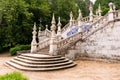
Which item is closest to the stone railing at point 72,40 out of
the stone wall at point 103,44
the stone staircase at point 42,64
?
the stone wall at point 103,44

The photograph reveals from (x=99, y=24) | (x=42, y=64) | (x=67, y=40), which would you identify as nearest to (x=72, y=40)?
(x=67, y=40)

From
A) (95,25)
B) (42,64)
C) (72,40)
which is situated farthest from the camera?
(72,40)

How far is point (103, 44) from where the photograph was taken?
14.3m

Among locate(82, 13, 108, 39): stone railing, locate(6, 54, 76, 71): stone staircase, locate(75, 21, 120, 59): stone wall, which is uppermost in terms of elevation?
locate(82, 13, 108, 39): stone railing

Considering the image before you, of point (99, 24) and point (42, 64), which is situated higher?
point (99, 24)

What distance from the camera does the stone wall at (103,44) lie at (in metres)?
13.5

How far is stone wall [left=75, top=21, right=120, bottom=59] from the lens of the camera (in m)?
13.5

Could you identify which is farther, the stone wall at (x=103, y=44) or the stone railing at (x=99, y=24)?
the stone railing at (x=99, y=24)

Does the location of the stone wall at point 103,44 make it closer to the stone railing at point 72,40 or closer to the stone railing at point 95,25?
the stone railing at point 95,25

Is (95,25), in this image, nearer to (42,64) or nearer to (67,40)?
(67,40)

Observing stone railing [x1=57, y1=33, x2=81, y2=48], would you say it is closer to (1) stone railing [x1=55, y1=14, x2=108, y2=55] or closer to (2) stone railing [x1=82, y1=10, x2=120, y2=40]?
(1) stone railing [x1=55, y1=14, x2=108, y2=55]

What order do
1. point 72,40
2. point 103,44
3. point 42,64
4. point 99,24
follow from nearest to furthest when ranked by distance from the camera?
1. point 42,64
2. point 103,44
3. point 99,24
4. point 72,40

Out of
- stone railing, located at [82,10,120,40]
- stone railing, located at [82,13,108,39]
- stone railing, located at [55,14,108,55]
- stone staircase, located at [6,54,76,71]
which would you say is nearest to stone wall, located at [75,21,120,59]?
stone railing, located at [82,10,120,40]

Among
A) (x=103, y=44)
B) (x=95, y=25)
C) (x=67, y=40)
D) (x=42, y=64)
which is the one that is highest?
(x=95, y=25)
